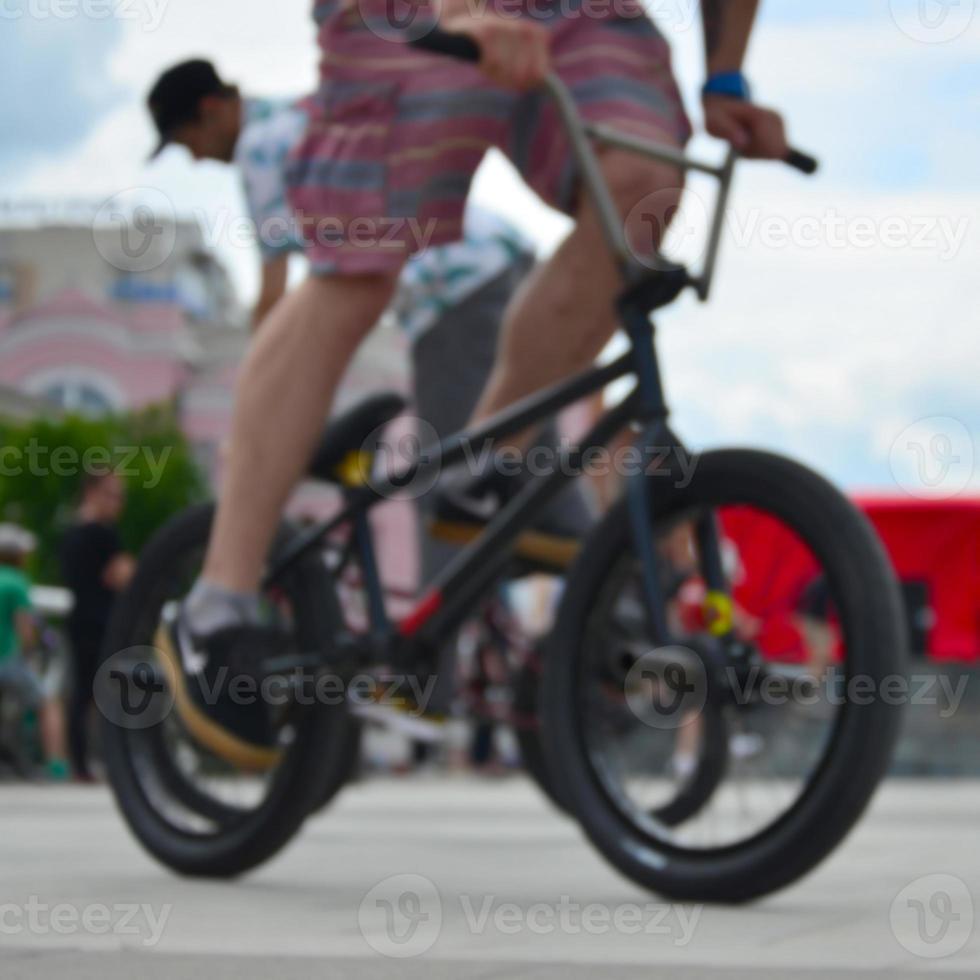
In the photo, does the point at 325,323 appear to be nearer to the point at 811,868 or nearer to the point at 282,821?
the point at 282,821

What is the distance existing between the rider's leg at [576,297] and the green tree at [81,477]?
36.7 m

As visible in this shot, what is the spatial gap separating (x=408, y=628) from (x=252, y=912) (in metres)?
0.62

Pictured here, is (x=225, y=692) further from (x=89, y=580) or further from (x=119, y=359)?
A: (x=119, y=359)

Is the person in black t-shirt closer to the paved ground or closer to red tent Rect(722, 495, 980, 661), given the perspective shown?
red tent Rect(722, 495, 980, 661)

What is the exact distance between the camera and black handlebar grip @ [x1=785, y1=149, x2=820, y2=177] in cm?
315

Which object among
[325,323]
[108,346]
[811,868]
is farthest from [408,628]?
[108,346]

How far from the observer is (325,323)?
304cm

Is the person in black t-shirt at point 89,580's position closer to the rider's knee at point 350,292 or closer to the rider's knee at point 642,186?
the rider's knee at point 350,292

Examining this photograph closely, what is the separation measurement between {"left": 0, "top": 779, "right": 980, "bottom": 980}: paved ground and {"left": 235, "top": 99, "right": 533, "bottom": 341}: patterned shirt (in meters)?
1.22

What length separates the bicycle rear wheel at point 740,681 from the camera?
8.13 ft

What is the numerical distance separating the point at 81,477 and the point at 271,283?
36.3 m

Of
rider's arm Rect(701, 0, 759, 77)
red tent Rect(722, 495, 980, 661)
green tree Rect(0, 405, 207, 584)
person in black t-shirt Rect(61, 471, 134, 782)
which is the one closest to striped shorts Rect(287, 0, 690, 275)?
rider's arm Rect(701, 0, 759, 77)

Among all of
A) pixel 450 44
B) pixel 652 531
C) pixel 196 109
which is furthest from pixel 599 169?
pixel 196 109

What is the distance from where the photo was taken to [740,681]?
104 inches
